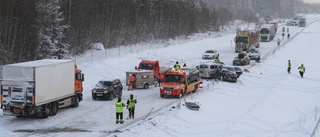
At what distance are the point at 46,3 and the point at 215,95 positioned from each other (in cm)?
2213

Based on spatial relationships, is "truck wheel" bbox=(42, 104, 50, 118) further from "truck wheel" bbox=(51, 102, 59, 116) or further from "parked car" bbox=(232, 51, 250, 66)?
"parked car" bbox=(232, 51, 250, 66)

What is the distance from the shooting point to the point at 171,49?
69875 millimetres

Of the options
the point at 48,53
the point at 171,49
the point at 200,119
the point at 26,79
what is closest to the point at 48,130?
Result: the point at 26,79

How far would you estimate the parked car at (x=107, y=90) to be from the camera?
33.1 m

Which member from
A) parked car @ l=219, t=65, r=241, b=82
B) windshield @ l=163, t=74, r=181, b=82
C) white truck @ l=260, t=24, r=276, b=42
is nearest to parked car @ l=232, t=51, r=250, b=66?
parked car @ l=219, t=65, r=241, b=82

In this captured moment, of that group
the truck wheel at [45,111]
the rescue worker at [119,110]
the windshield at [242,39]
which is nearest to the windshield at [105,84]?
the truck wheel at [45,111]

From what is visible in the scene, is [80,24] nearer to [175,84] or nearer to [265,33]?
[175,84]

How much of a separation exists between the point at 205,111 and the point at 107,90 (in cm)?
690

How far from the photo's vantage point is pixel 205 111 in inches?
1244

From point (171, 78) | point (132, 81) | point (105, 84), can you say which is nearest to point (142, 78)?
point (132, 81)

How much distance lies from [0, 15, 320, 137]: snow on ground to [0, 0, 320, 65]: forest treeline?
3.98 metres

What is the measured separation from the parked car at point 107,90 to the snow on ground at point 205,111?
21.1 inches

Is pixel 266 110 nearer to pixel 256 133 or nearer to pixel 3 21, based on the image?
pixel 256 133

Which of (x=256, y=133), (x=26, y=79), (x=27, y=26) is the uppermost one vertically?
(x=27, y=26)
